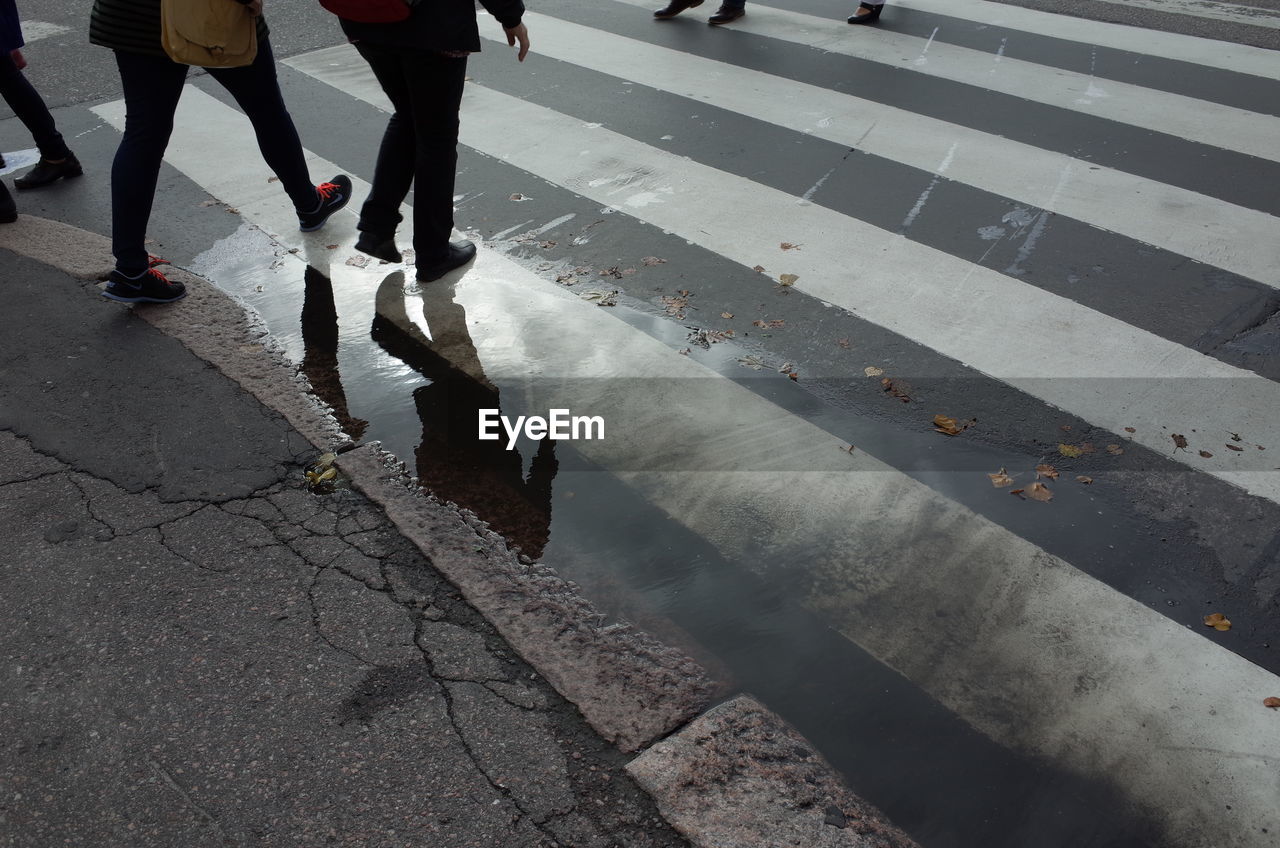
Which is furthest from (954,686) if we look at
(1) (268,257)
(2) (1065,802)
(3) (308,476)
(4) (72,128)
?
(4) (72,128)

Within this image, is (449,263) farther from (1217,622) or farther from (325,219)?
(1217,622)

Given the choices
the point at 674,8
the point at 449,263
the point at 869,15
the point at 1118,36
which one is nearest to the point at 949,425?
the point at 449,263

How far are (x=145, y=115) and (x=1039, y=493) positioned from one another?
404cm

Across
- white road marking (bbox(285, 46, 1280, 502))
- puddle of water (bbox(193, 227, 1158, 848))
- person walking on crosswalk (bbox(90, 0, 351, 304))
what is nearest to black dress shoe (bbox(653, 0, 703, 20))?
white road marking (bbox(285, 46, 1280, 502))

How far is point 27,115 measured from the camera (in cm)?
560

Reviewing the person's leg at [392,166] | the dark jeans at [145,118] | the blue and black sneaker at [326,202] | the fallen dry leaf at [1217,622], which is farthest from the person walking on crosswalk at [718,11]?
the fallen dry leaf at [1217,622]

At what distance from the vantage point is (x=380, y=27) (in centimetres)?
398

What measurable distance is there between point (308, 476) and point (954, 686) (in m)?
2.28

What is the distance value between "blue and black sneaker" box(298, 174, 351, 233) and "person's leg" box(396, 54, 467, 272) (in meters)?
0.86

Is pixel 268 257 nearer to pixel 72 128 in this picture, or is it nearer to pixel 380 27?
pixel 380 27

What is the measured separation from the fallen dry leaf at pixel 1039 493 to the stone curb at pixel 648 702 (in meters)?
1.36

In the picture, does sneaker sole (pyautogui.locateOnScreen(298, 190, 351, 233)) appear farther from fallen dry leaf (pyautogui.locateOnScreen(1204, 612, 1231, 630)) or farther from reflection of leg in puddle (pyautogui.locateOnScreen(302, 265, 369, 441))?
fallen dry leaf (pyautogui.locateOnScreen(1204, 612, 1231, 630))

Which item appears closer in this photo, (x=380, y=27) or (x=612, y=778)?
(x=612, y=778)

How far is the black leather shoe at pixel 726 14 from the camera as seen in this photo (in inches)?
330
